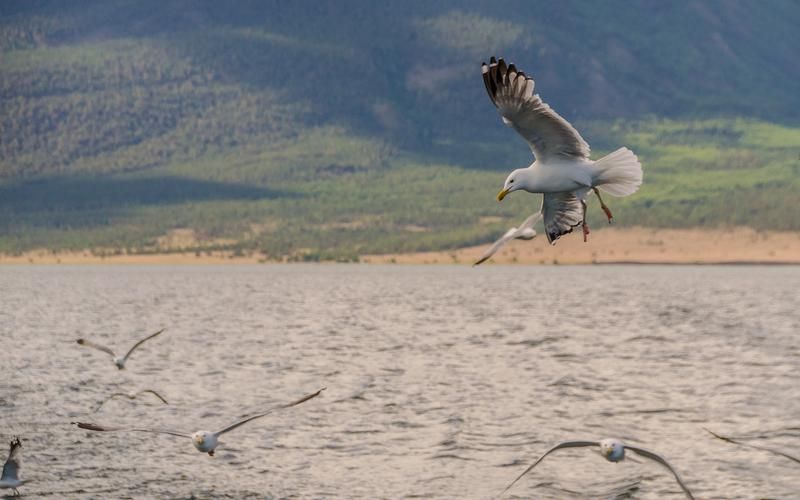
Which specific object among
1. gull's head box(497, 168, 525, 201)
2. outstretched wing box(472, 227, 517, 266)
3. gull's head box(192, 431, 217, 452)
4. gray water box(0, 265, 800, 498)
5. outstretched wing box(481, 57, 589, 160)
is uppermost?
outstretched wing box(481, 57, 589, 160)

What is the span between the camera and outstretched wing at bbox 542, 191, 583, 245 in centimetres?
2531

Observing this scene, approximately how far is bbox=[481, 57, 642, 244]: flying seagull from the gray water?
Answer: 12304 mm

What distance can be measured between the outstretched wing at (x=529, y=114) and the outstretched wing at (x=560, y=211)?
38.8 inches

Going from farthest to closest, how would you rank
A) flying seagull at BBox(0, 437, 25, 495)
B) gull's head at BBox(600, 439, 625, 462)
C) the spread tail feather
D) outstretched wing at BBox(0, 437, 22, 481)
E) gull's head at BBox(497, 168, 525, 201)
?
outstretched wing at BBox(0, 437, 22, 481)
flying seagull at BBox(0, 437, 25, 495)
gull's head at BBox(600, 439, 625, 462)
the spread tail feather
gull's head at BBox(497, 168, 525, 201)

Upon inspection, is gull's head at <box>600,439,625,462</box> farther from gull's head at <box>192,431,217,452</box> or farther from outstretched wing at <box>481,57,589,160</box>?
gull's head at <box>192,431,217,452</box>

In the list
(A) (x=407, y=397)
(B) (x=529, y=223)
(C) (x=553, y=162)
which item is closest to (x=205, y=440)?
(B) (x=529, y=223)

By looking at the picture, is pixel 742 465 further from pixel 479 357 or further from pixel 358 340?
pixel 358 340

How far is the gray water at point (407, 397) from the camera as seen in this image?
37906 millimetres

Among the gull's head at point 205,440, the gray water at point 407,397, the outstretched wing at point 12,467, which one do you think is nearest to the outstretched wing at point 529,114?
the gull's head at point 205,440

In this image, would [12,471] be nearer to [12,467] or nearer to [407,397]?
[12,467]

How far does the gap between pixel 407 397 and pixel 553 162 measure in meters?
32.8

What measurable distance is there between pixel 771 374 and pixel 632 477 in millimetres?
30666

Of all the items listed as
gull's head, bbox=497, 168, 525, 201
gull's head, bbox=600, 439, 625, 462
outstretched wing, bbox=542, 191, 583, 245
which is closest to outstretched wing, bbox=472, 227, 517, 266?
gull's head, bbox=497, 168, 525, 201

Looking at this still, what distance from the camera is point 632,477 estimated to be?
37875mm
